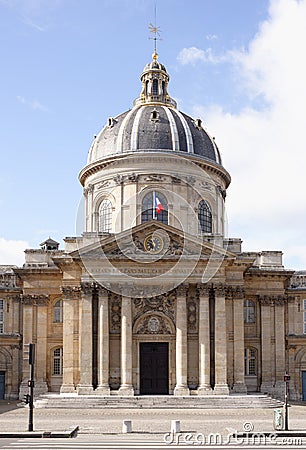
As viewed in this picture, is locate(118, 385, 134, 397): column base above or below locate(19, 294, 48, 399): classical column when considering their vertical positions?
below

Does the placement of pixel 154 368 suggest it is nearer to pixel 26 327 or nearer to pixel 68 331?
pixel 68 331

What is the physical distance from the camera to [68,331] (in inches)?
2126

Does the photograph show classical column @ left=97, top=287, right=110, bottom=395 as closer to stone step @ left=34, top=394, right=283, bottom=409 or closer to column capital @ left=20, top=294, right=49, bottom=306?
stone step @ left=34, top=394, right=283, bottom=409

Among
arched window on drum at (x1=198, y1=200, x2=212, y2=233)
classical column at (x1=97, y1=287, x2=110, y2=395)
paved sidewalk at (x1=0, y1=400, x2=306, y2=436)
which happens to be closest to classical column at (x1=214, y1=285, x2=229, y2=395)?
paved sidewalk at (x1=0, y1=400, x2=306, y2=436)

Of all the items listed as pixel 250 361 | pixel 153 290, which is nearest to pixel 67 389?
pixel 153 290

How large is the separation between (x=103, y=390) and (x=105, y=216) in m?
17.1

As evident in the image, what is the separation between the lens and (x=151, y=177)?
203ft

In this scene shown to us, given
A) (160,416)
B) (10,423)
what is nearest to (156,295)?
(160,416)

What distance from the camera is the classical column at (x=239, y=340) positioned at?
53375mm

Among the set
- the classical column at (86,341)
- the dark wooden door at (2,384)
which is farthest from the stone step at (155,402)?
the dark wooden door at (2,384)

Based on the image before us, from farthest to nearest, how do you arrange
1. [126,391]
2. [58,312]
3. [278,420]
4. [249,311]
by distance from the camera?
[249,311]
[58,312]
[126,391]
[278,420]

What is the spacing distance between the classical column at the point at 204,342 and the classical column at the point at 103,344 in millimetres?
6341

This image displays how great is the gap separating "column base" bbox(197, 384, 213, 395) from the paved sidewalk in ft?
13.7

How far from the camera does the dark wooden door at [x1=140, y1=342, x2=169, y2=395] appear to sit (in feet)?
174
